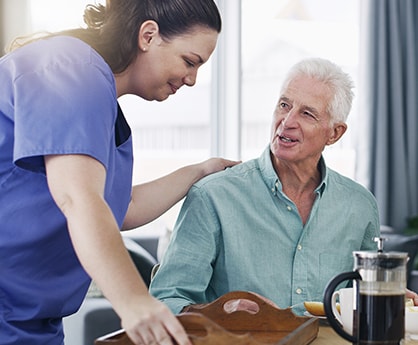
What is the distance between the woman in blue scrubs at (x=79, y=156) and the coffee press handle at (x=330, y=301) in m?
0.32

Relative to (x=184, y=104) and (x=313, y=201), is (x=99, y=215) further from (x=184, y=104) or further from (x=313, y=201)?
(x=184, y=104)

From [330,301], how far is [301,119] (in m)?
0.92

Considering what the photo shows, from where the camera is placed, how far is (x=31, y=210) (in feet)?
4.43

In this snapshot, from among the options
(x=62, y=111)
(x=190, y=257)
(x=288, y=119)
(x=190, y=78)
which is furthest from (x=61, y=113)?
(x=288, y=119)

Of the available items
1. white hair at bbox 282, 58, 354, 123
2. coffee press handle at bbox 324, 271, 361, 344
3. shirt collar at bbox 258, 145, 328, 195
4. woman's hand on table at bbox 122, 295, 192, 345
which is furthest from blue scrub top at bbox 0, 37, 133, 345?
white hair at bbox 282, 58, 354, 123

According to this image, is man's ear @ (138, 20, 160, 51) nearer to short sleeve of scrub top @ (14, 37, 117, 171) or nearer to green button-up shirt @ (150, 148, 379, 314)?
short sleeve of scrub top @ (14, 37, 117, 171)

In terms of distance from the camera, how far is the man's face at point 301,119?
2.11 metres

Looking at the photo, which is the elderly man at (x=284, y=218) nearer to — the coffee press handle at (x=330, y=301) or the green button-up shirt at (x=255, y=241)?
the green button-up shirt at (x=255, y=241)

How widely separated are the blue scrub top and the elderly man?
352 mm

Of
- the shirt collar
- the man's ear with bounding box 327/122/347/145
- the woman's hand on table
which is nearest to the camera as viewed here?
the woman's hand on table

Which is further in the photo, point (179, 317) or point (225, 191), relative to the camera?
point (225, 191)

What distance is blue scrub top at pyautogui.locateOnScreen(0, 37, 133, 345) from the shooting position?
1164 millimetres

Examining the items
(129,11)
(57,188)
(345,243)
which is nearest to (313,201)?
(345,243)

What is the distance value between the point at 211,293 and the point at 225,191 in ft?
0.86
